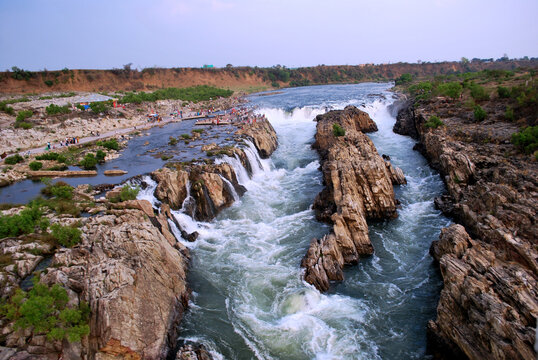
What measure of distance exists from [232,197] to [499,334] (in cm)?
2050

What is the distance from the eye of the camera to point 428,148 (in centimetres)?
3550

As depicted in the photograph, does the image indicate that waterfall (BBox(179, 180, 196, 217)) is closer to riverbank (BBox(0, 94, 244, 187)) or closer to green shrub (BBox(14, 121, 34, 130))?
riverbank (BBox(0, 94, 244, 187))

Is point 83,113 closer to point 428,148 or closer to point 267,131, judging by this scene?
point 267,131

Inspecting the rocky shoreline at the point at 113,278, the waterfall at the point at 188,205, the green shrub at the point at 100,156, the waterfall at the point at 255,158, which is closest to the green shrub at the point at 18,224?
the rocky shoreline at the point at 113,278

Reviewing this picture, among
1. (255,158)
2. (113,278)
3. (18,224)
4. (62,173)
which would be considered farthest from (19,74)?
(113,278)

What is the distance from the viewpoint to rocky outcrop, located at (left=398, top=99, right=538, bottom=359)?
1102 centimetres

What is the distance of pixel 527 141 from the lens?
26.8m

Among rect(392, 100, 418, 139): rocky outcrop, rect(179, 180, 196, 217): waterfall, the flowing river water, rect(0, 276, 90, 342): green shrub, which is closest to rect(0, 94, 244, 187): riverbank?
rect(179, 180, 196, 217): waterfall

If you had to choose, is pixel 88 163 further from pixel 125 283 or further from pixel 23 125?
pixel 125 283

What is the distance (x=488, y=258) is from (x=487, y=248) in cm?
124

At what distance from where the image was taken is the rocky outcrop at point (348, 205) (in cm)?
1773

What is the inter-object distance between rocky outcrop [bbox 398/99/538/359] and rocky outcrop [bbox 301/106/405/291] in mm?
4444

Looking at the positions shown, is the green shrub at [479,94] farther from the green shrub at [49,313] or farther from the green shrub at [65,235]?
the green shrub at [49,313]

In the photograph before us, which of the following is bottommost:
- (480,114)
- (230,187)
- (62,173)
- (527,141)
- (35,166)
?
(230,187)
